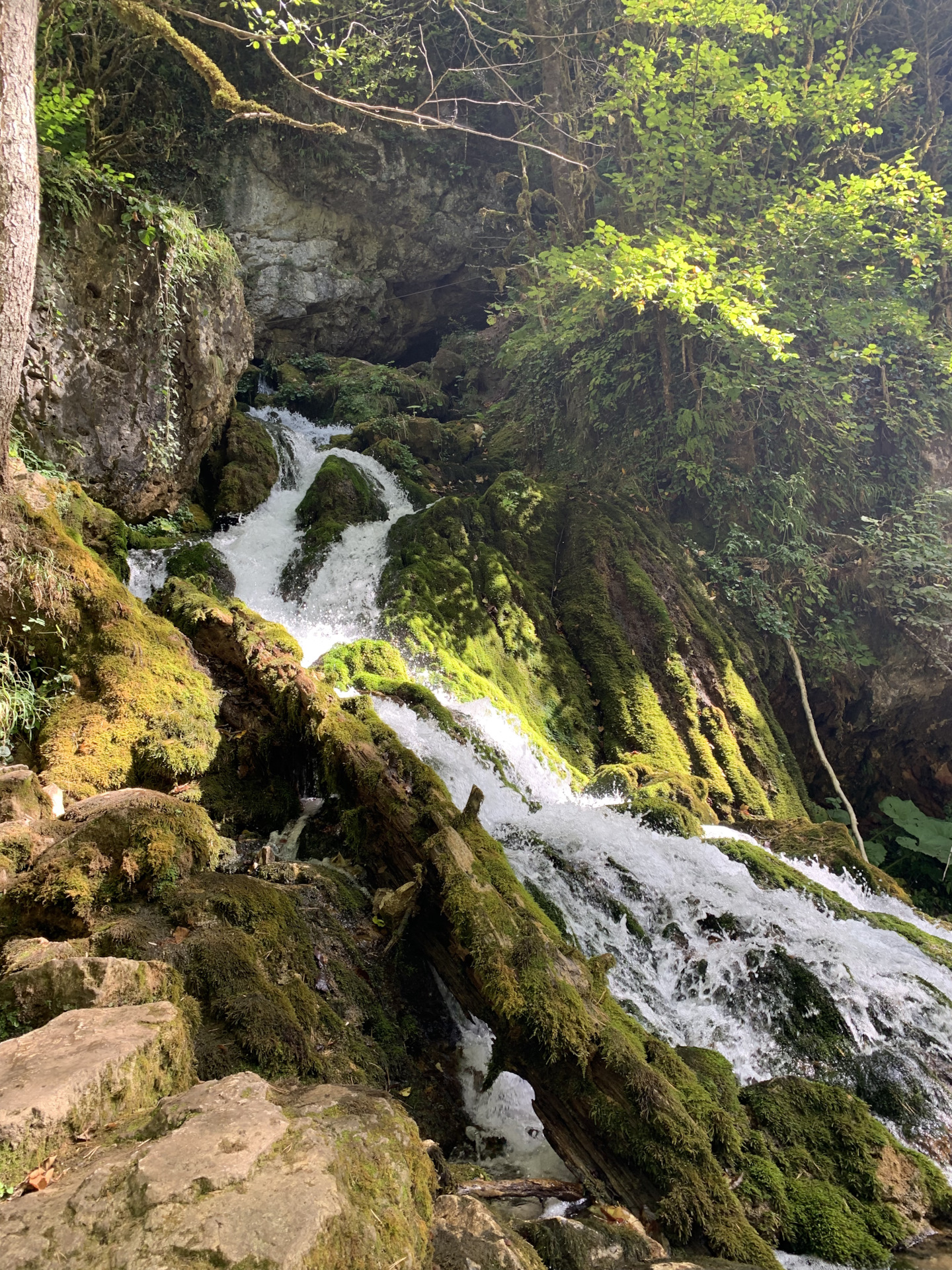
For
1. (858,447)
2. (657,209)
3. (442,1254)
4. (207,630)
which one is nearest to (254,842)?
(207,630)

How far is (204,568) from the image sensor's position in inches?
335

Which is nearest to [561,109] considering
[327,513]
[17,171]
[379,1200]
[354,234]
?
[354,234]

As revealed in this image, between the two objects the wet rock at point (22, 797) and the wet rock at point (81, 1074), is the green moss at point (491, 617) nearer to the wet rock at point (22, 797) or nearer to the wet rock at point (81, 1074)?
the wet rock at point (22, 797)

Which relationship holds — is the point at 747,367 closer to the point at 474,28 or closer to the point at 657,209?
the point at 657,209

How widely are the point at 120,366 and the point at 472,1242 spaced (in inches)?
366

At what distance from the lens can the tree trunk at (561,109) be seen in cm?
1345

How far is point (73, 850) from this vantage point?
314cm

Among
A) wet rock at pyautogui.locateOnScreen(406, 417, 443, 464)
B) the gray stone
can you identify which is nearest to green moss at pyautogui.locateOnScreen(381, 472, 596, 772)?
wet rock at pyautogui.locateOnScreen(406, 417, 443, 464)

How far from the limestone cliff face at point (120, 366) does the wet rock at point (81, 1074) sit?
24.0 ft

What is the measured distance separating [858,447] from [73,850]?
45.9 feet

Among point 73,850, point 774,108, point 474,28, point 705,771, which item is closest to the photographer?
point 73,850

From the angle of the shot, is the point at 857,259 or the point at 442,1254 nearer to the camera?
the point at 442,1254

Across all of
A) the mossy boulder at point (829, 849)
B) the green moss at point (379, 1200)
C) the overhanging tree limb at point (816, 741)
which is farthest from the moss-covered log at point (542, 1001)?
the overhanging tree limb at point (816, 741)

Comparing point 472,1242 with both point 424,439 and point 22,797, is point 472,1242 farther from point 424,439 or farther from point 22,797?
point 424,439
